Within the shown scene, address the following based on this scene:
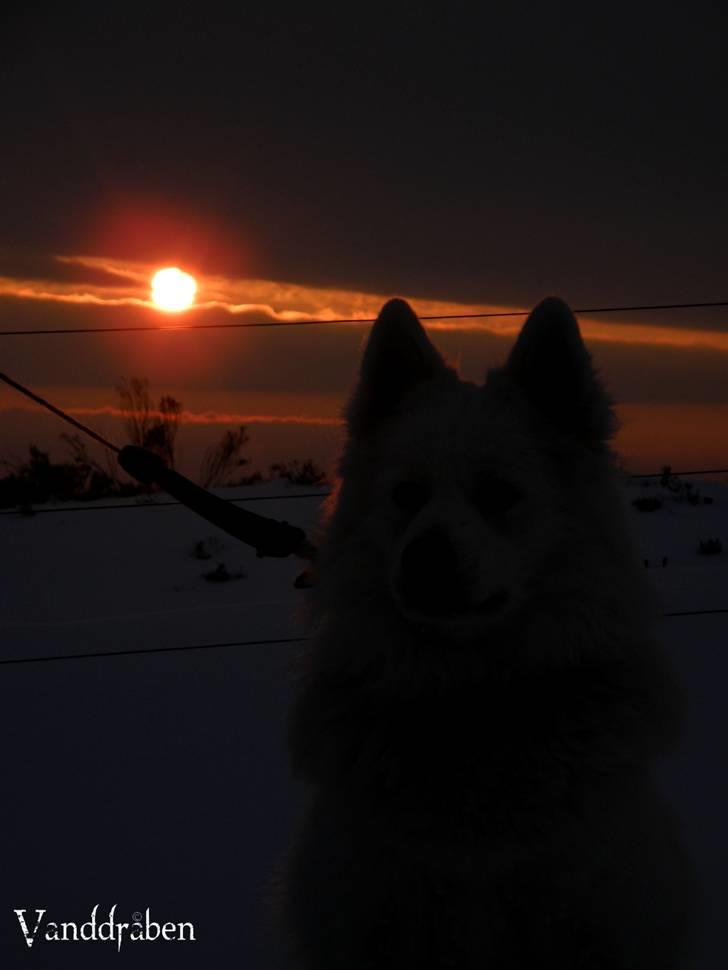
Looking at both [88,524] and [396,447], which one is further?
[88,524]

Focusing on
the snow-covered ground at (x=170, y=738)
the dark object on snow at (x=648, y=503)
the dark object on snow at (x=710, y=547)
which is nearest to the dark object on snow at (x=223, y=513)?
the snow-covered ground at (x=170, y=738)

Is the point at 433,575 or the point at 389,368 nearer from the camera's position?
the point at 433,575

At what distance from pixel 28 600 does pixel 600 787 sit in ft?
19.7

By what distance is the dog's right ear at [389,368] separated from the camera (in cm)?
251

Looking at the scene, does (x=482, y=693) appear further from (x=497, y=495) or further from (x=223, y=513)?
(x=223, y=513)

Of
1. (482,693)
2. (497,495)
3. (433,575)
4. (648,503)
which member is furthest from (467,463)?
(648,503)

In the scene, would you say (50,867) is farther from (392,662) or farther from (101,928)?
(392,662)

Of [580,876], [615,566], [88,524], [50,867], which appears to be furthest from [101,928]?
[88,524]

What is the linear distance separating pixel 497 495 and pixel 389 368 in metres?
0.50

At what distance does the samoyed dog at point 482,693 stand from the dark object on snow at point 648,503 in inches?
270

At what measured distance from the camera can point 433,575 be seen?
6.95 ft

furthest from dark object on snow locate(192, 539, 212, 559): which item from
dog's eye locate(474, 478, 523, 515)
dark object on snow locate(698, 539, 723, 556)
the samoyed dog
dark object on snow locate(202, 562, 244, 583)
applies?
dog's eye locate(474, 478, 523, 515)

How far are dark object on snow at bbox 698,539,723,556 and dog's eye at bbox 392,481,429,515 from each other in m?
6.16

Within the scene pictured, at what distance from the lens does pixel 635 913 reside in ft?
6.89
